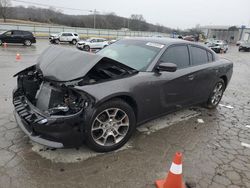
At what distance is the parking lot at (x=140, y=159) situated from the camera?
2738 millimetres

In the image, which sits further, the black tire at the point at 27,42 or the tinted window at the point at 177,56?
the black tire at the point at 27,42

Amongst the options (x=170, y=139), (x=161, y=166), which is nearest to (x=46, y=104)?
(x=161, y=166)

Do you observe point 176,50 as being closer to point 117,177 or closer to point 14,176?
point 117,177

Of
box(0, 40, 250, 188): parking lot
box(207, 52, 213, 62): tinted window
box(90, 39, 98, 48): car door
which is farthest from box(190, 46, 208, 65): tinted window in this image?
box(90, 39, 98, 48): car door

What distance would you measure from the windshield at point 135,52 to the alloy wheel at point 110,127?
0.88 metres

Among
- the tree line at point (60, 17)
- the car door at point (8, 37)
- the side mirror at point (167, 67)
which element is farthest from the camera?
the tree line at point (60, 17)

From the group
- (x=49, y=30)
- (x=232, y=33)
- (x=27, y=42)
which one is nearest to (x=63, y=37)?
(x=27, y=42)

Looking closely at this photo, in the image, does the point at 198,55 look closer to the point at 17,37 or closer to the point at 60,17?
the point at 17,37

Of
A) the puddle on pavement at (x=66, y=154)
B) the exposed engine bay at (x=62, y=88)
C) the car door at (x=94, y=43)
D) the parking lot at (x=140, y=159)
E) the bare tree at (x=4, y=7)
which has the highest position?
the bare tree at (x=4, y=7)

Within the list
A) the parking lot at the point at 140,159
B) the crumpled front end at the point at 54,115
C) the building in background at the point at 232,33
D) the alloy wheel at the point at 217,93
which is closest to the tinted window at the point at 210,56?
the alloy wheel at the point at 217,93

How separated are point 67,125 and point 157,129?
1933 mm

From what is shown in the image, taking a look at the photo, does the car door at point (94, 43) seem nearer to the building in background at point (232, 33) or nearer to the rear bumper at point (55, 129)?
the rear bumper at point (55, 129)

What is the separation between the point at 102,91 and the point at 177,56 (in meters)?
1.90

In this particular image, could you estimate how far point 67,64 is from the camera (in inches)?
130
